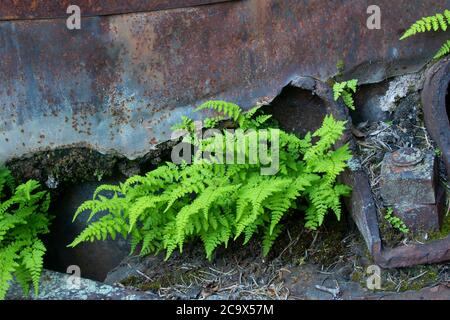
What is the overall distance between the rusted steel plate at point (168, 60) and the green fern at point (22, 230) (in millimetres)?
362

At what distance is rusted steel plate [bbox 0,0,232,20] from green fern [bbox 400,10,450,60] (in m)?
1.36

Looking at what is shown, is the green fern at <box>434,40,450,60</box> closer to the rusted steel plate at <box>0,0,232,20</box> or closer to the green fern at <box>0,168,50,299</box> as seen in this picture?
the rusted steel plate at <box>0,0,232,20</box>

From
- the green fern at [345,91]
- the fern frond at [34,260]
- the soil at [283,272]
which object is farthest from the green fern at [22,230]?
the green fern at [345,91]

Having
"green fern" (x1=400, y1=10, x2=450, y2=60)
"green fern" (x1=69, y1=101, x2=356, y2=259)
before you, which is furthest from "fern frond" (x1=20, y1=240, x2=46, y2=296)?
"green fern" (x1=400, y1=10, x2=450, y2=60)

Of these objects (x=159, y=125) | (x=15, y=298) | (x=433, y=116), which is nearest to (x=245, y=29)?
(x=159, y=125)

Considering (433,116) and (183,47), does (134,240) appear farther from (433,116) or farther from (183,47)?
(433,116)

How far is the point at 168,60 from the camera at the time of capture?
4730 millimetres

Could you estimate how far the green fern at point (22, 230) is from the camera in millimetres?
4340

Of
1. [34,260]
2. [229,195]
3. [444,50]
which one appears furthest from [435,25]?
[34,260]

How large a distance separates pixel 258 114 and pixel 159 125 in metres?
0.72

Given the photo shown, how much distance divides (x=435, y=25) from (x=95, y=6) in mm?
2342

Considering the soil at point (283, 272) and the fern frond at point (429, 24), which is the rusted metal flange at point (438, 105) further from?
the soil at point (283, 272)

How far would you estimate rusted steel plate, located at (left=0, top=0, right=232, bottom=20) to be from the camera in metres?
4.65

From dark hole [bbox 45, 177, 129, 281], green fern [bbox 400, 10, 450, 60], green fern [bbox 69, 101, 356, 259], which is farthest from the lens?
dark hole [bbox 45, 177, 129, 281]
